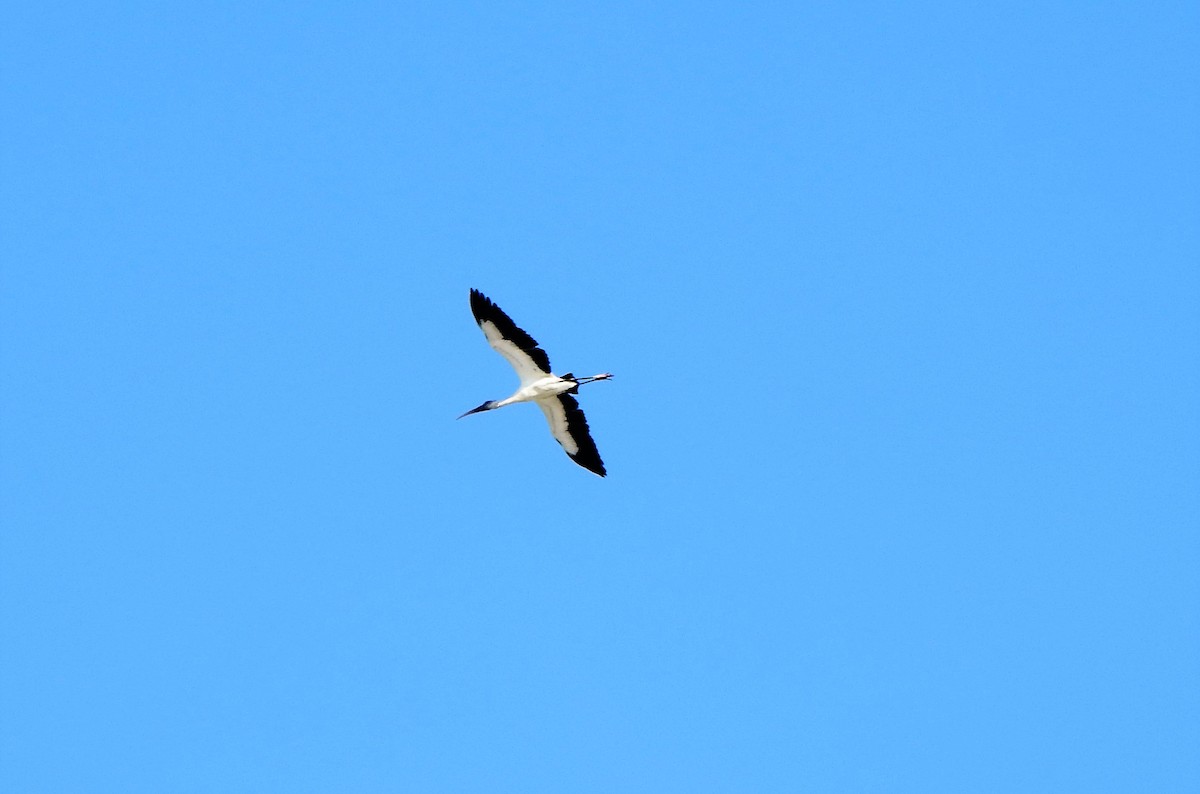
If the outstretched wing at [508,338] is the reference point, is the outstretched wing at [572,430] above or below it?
below

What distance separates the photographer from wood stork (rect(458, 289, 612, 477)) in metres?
44.4

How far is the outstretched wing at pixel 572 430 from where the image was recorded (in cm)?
→ 4628

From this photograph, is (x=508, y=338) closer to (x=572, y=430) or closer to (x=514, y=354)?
(x=514, y=354)

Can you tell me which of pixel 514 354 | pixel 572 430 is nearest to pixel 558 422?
pixel 572 430

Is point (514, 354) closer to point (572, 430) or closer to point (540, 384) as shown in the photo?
point (540, 384)

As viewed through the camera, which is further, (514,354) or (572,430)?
(572,430)

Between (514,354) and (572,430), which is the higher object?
(514,354)

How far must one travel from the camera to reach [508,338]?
44.6m

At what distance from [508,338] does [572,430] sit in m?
3.12

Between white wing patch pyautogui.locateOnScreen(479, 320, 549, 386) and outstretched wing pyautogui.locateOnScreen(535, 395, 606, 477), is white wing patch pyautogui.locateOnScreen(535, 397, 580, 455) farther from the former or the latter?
white wing patch pyautogui.locateOnScreen(479, 320, 549, 386)

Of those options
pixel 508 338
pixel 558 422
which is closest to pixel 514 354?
pixel 508 338

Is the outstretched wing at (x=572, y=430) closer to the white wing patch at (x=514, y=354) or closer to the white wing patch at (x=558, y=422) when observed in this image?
the white wing patch at (x=558, y=422)

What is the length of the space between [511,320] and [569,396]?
264cm

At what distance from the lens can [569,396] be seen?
46.0 meters
